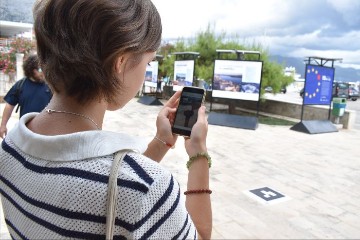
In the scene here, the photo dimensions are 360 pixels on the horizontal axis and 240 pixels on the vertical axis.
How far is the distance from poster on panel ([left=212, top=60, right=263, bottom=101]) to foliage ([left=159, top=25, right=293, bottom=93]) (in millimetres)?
2580

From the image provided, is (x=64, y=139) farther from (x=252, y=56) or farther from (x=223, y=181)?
(x=252, y=56)

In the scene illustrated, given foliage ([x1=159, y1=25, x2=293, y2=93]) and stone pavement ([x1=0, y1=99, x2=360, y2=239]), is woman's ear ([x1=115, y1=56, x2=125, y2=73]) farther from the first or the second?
foliage ([x1=159, y1=25, x2=293, y2=93])

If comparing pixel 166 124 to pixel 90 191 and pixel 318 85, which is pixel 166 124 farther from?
pixel 318 85

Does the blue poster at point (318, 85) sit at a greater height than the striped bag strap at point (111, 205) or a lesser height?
greater

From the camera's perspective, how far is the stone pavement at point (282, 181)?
3.18m

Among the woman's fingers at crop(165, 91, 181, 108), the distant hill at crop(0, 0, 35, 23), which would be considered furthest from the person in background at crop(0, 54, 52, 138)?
the woman's fingers at crop(165, 91, 181, 108)

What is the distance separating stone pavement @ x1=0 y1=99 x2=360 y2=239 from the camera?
3.18m

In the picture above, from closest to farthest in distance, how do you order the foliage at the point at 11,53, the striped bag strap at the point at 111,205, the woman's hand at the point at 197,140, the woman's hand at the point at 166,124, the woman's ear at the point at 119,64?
the striped bag strap at the point at 111,205 < the woman's ear at the point at 119,64 < the woman's hand at the point at 197,140 < the woman's hand at the point at 166,124 < the foliage at the point at 11,53

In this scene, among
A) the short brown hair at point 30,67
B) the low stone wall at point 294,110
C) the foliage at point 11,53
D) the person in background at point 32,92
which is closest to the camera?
the short brown hair at point 30,67

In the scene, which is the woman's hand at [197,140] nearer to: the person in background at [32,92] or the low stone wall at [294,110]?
the person in background at [32,92]

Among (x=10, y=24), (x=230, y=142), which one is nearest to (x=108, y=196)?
(x=230, y=142)

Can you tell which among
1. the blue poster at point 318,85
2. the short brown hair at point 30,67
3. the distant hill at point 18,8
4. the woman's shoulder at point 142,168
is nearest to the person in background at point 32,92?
the short brown hair at point 30,67

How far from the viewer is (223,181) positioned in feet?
14.6

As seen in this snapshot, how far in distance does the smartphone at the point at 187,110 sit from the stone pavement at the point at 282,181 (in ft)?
6.13
